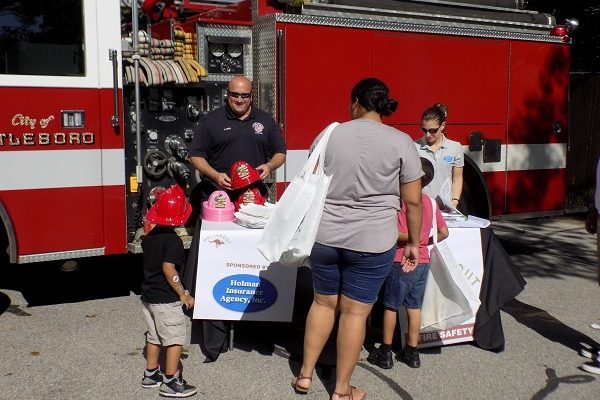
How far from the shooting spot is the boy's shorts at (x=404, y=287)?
4.48 metres

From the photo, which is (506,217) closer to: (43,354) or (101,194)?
(101,194)

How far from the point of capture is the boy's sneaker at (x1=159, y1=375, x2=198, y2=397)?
413 cm

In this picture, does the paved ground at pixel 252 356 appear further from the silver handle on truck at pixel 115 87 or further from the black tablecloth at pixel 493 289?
the silver handle on truck at pixel 115 87

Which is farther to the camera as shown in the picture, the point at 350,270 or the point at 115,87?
the point at 115,87

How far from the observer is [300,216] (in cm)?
391

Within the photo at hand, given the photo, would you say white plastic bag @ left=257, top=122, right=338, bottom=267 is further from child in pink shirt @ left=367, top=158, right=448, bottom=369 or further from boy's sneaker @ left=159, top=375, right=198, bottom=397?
boy's sneaker @ left=159, top=375, right=198, bottom=397

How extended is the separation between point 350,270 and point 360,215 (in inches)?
11.8

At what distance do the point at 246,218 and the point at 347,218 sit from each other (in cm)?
100

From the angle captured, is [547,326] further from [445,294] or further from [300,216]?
[300,216]

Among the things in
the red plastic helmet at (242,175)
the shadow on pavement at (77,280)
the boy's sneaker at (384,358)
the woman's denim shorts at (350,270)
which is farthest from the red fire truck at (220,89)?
the woman's denim shorts at (350,270)

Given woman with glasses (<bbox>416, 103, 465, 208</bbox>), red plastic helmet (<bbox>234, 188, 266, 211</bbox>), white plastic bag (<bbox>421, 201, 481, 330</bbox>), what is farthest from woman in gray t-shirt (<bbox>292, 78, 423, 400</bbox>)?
woman with glasses (<bbox>416, 103, 465, 208</bbox>)

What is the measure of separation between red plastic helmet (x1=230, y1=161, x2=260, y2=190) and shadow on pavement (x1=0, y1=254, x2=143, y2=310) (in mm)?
1872

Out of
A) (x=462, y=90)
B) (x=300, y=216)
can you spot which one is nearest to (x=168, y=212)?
(x=300, y=216)

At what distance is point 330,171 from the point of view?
12.8 feet
